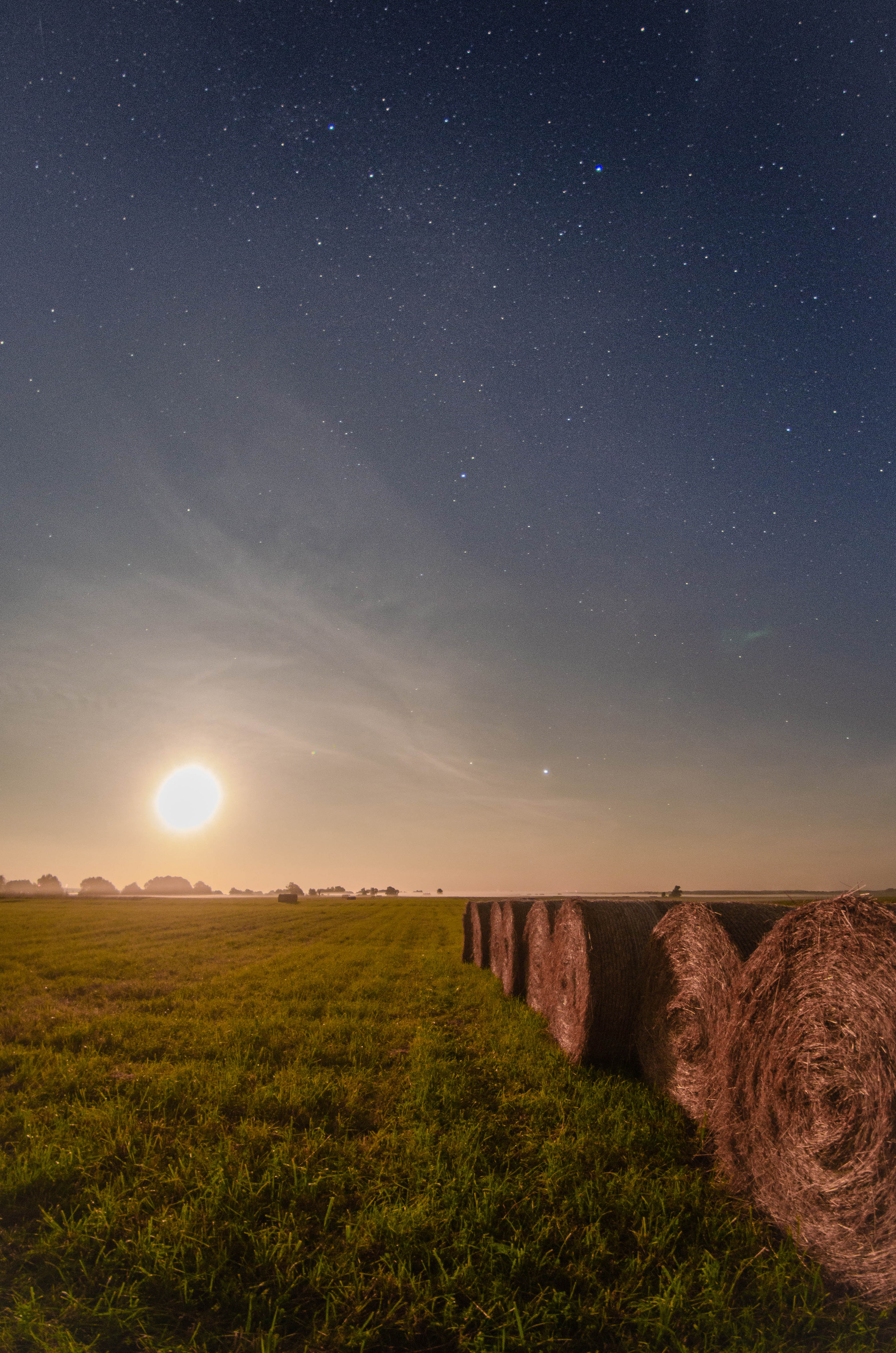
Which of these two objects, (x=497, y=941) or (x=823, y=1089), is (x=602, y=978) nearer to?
(x=823, y=1089)

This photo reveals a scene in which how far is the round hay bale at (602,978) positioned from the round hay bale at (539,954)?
978mm

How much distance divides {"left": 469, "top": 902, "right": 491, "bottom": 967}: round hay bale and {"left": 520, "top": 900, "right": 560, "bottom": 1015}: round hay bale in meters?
4.41

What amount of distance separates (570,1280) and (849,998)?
2521 mm

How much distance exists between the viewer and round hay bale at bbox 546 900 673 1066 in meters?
7.76

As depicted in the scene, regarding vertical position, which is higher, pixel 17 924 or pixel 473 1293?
pixel 473 1293

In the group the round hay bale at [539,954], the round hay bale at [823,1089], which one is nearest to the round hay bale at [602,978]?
the round hay bale at [539,954]

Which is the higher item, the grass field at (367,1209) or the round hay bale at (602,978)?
the round hay bale at (602,978)

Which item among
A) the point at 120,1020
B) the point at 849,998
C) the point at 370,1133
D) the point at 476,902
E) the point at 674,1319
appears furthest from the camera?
the point at 476,902

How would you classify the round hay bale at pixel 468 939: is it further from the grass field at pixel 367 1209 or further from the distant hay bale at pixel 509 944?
the grass field at pixel 367 1209

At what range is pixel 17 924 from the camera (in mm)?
30547

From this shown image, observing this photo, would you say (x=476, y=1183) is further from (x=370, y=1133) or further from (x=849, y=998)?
(x=849, y=998)

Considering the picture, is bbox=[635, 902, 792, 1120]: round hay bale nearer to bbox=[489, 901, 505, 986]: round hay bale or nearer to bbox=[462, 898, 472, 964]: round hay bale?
bbox=[489, 901, 505, 986]: round hay bale

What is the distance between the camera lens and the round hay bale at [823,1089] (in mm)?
3988

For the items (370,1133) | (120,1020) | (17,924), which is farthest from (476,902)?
(17,924)
